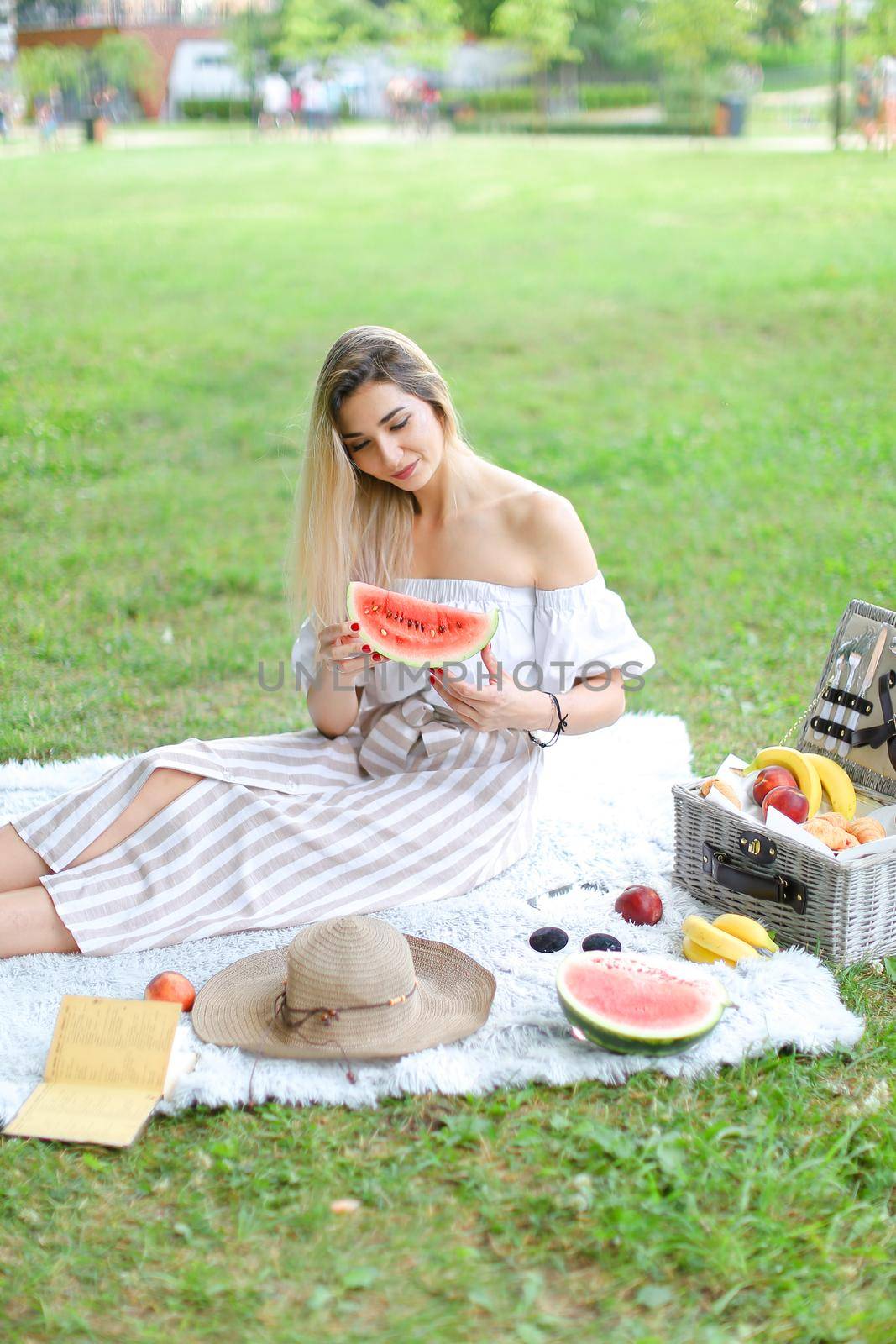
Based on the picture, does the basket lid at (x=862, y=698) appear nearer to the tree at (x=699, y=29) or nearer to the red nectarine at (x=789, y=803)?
the red nectarine at (x=789, y=803)

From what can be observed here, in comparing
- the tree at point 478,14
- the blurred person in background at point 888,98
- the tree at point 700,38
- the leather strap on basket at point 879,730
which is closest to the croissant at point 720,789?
the leather strap on basket at point 879,730

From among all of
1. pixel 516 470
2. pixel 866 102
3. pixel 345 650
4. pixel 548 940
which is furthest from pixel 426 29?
pixel 548 940

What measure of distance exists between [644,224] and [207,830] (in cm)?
1498

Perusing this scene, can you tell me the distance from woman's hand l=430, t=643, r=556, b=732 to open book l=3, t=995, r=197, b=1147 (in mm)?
1071

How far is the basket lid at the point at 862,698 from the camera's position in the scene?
3.88 meters

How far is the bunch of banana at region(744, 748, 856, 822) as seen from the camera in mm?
3742

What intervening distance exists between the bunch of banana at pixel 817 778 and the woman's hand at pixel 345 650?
1237 millimetres

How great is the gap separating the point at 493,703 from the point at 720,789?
0.80 meters

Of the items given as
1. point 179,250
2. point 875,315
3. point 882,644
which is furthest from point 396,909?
point 179,250

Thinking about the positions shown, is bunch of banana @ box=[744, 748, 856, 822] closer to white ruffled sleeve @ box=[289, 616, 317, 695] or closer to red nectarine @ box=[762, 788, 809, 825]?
red nectarine @ box=[762, 788, 809, 825]

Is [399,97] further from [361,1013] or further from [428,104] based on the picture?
[361,1013]

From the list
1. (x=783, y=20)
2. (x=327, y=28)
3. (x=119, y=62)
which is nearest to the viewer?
(x=783, y=20)

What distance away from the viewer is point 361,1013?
3.09 metres

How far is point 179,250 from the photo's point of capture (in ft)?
52.3
